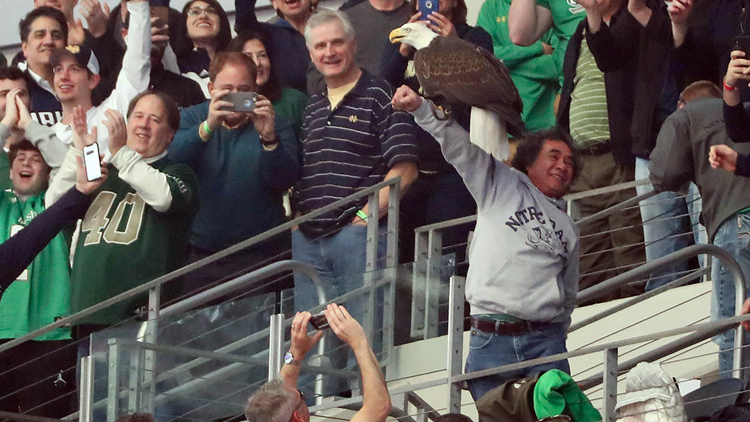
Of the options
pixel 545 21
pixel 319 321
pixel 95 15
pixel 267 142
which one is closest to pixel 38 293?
pixel 267 142

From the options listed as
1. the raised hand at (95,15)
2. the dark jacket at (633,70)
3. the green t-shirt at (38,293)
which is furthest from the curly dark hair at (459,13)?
the raised hand at (95,15)

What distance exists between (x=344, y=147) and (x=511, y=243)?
6.53 feet

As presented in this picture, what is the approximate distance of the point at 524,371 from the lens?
405 cm

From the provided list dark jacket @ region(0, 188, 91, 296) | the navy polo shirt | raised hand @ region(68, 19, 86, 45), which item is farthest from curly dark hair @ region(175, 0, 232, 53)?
dark jacket @ region(0, 188, 91, 296)

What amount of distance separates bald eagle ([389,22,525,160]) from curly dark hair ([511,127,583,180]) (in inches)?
1.8

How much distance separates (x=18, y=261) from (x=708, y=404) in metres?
3.63

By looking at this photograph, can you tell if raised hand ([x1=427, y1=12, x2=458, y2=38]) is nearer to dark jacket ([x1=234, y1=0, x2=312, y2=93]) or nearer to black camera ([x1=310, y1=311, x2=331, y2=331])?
dark jacket ([x1=234, y1=0, x2=312, y2=93])

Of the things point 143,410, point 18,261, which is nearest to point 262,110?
point 18,261

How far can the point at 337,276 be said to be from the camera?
5.82 m

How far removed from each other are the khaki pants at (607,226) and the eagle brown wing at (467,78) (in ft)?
4.44

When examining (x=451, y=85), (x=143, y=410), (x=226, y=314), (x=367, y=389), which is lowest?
(x=367, y=389)

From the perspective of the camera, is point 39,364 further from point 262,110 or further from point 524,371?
point 524,371

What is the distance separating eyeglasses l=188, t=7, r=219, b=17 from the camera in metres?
7.14

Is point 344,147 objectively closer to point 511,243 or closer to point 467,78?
point 467,78
